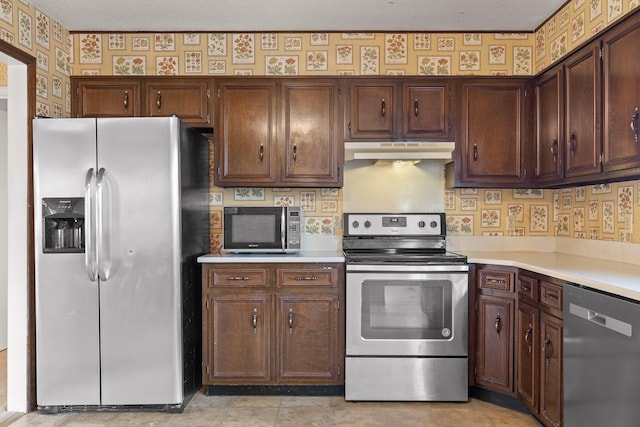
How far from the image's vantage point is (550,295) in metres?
2.25

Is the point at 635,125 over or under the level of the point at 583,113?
under

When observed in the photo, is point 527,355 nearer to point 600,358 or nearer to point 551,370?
point 551,370

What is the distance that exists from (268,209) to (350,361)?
1.12 meters

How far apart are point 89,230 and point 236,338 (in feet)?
3.58

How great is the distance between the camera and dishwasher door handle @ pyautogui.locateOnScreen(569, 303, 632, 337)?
159 centimetres

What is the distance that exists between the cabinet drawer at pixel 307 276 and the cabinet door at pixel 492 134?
1133mm

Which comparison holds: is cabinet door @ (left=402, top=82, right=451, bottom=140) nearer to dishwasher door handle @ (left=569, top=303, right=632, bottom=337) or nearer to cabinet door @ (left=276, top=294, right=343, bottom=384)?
cabinet door @ (left=276, top=294, right=343, bottom=384)

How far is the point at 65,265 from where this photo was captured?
104 inches

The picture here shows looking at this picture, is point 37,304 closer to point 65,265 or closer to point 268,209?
point 65,265

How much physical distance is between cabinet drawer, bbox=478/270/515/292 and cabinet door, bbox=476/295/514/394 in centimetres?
7

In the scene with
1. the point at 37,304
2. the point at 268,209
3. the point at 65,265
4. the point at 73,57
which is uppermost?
the point at 73,57

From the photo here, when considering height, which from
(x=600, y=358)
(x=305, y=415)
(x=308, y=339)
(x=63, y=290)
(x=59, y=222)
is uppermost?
(x=59, y=222)

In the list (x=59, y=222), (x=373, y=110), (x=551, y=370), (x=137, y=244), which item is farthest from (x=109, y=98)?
(x=551, y=370)

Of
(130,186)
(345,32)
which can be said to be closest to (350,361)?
(130,186)
